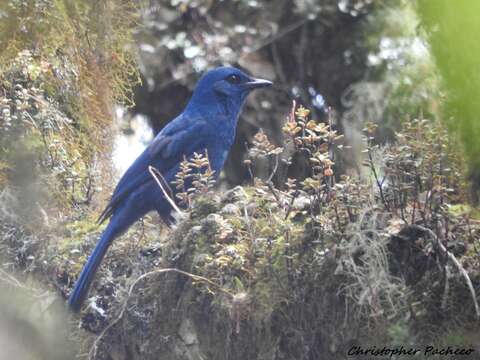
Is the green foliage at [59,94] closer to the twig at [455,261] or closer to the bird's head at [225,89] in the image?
the bird's head at [225,89]

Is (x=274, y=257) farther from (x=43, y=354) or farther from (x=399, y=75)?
(x=399, y=75)

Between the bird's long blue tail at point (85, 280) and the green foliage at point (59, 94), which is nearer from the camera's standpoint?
the bird's long blue tail at point (85, 280)

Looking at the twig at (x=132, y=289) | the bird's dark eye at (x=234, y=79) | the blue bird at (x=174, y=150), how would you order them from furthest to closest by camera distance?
the bird's dark eye at (x=234, y=79) < the blue bird at (x=174, y=150) < the twig at (x=132, y=289)

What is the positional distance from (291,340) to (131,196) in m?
2.02

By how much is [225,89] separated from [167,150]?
0.77 metres

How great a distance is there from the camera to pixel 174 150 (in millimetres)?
6168

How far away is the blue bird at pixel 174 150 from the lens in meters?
5.30

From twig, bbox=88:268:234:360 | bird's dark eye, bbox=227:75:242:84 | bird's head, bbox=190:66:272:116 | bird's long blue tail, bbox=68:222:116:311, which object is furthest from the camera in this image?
bird's dark eye, bbox=227:75:242:84

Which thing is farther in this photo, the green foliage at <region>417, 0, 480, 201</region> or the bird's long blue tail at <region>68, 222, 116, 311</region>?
the bird's long blue tail at <region>68, 222, 116, 311</region>

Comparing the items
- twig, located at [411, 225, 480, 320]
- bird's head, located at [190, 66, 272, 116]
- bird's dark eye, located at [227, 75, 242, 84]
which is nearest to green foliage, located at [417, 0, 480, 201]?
twig, located at [411, 225, 480, 320]

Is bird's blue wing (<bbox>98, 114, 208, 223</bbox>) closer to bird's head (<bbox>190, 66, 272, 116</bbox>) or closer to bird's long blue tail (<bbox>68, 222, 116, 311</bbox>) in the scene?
bird's head (<bbox>190, 66, 272, 116</bbox>)

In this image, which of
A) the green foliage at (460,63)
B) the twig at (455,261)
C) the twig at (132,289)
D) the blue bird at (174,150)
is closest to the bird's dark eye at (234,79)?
the blue bird at (174,150)

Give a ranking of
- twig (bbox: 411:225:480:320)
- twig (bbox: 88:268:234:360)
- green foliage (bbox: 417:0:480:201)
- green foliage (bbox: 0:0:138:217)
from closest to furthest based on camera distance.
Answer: green foliage (bbox: 417:0:480:201) → twig (bbox: 411:225:480:320) → twig (bbox: 88:268:234:360) → green foliage (bbox: 0:0:138:217)

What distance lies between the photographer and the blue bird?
5.30 metres
